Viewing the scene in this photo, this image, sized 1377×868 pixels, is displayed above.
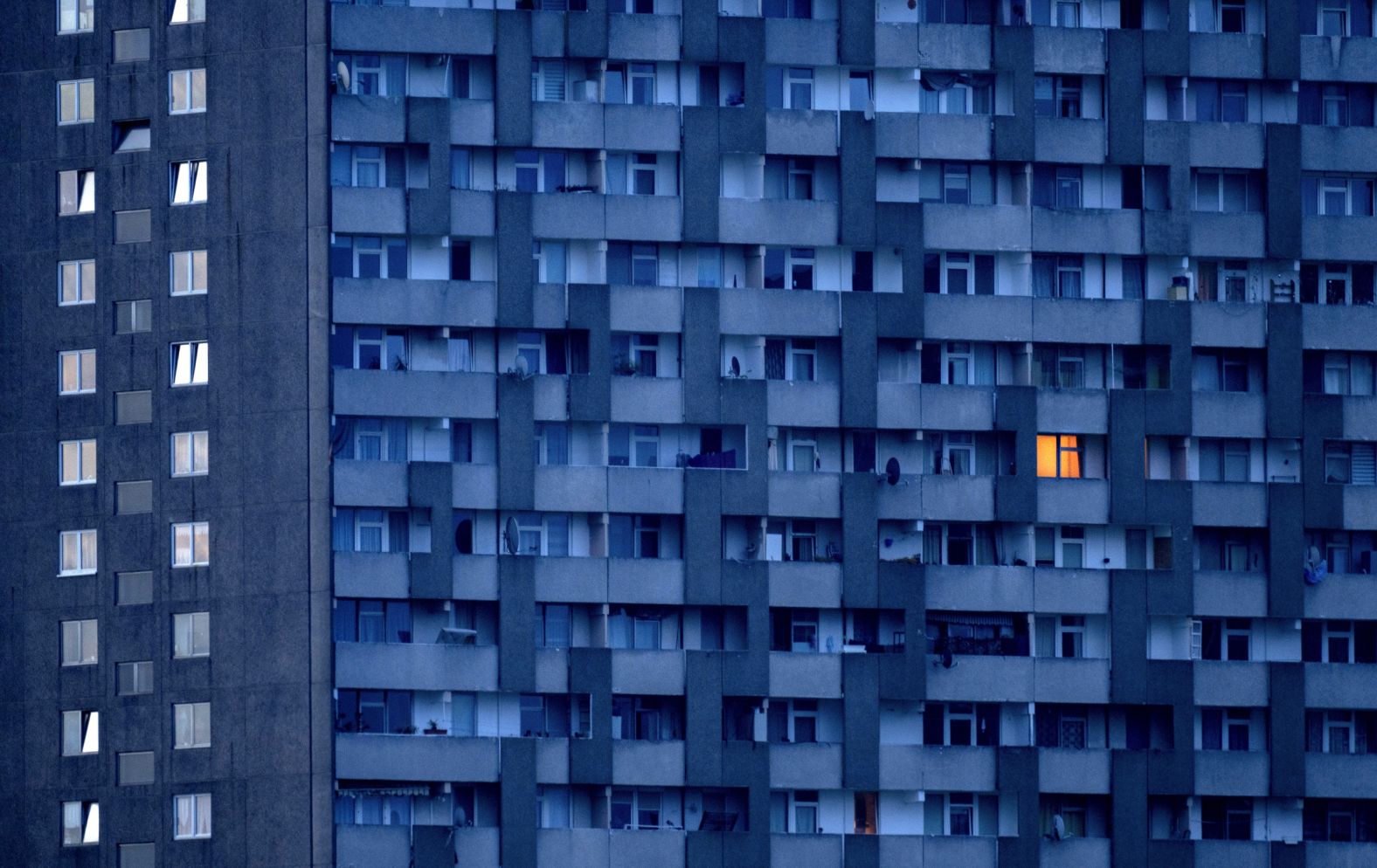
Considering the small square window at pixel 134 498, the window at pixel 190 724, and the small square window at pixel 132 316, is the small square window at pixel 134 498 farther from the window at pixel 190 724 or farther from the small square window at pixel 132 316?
the window at pixel 190 724

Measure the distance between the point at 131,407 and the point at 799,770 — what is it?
58.3ft

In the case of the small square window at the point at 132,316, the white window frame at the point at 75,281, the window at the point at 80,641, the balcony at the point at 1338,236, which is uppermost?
the balcony at the point at 1338,236

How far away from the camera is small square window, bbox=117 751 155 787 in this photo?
61.1 m

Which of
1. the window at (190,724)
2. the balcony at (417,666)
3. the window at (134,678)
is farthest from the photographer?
the balcony at (417,666)

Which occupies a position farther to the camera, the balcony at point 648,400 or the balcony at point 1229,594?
the balcony at point 1229,594

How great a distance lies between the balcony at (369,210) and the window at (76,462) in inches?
304

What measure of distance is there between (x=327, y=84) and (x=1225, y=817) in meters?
27.6

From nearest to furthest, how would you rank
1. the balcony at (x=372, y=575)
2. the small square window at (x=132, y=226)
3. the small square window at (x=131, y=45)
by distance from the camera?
the balcony at (x=372, y=575), the small square window at (x=132, y=226), the small square window at (x=131, y=45)

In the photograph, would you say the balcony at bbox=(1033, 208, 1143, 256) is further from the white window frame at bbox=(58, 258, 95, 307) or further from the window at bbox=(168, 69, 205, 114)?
the white window frame at bbox=(58, 258, 95, 307)

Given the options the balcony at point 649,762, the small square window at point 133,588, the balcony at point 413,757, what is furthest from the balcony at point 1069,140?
the small square window at point 133,588

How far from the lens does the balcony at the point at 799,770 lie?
205ft

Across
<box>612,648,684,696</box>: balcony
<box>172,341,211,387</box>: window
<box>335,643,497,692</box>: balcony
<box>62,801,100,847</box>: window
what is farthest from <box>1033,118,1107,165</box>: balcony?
<box>62,801,100,847</box>: window

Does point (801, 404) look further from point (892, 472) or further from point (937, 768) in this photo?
point (937, 768)

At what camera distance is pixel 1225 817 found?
63781 millimetres
